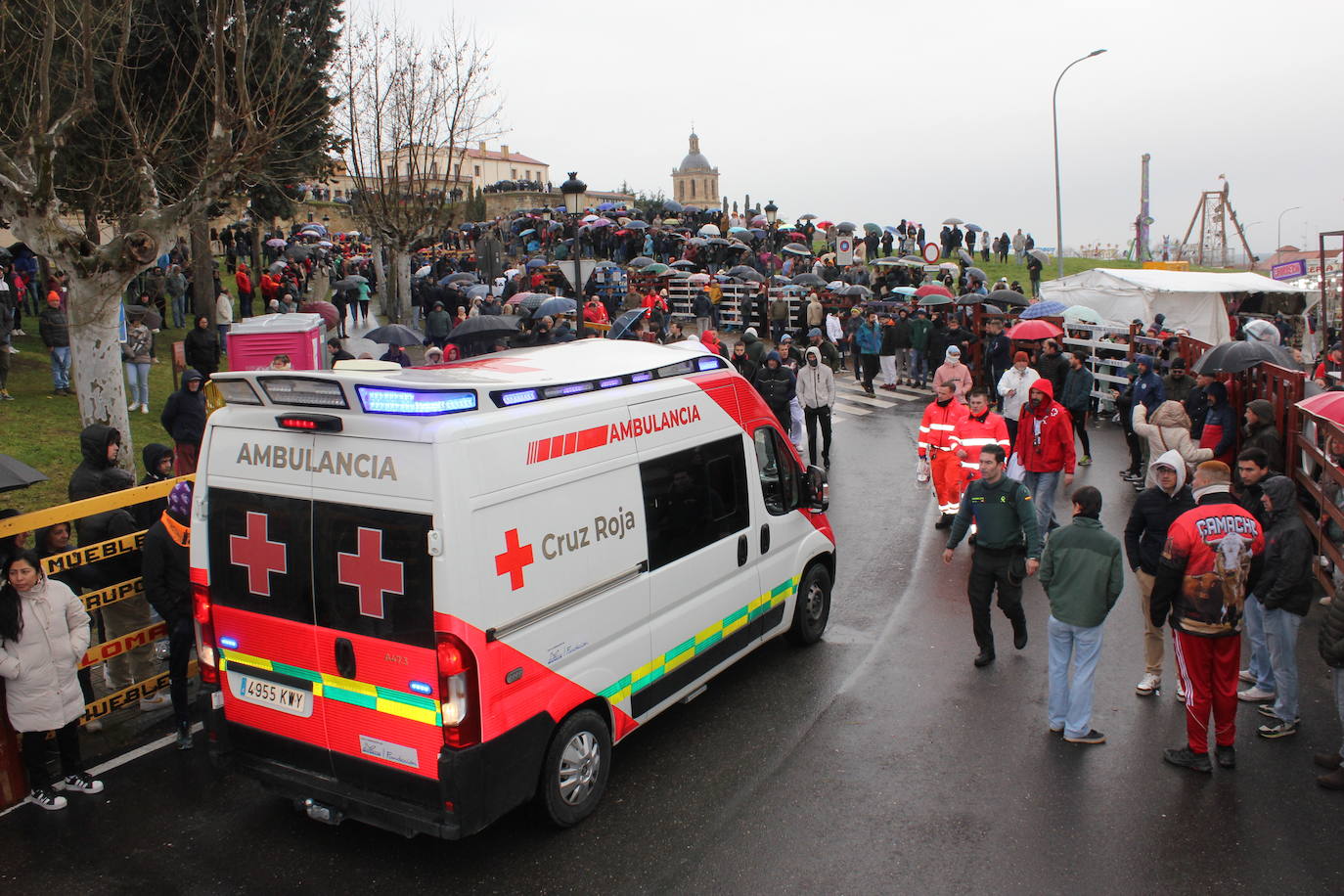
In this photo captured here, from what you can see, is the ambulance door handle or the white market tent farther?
the white market tent

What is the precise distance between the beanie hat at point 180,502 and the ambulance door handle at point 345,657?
87.8 inches

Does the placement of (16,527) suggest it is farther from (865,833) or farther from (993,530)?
(993,530)

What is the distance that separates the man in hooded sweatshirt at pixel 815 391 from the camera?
1438 cm

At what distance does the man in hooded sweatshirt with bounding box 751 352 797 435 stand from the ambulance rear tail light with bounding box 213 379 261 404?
29.4 ft

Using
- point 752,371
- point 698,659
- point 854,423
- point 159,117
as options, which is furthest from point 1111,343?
point 159,117

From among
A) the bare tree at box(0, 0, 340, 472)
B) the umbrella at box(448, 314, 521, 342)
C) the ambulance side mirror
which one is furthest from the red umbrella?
the bare tree at box(0, 0, 340, 472)

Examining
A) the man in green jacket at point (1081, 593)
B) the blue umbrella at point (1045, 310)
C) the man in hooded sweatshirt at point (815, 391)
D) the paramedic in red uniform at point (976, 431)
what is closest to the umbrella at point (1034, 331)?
the blue umbrella at point (1045, 310)

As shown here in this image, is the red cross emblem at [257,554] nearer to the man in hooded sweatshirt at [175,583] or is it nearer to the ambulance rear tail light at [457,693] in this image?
the ambulance rear tail light at [457,693]

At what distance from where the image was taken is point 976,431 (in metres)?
10.5

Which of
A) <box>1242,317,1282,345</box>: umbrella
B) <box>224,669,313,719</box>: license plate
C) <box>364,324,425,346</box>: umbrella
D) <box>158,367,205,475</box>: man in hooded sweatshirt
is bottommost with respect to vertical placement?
<box>224,669,313,719</box>: license plate

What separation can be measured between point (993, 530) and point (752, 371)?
26.1 ft

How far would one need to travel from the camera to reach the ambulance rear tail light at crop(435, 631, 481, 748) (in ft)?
15.3

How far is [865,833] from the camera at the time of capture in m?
5.50

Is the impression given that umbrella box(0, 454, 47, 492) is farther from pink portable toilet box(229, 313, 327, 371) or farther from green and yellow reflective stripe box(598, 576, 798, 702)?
pink portable toilet box(229, 313, 327, 371)
